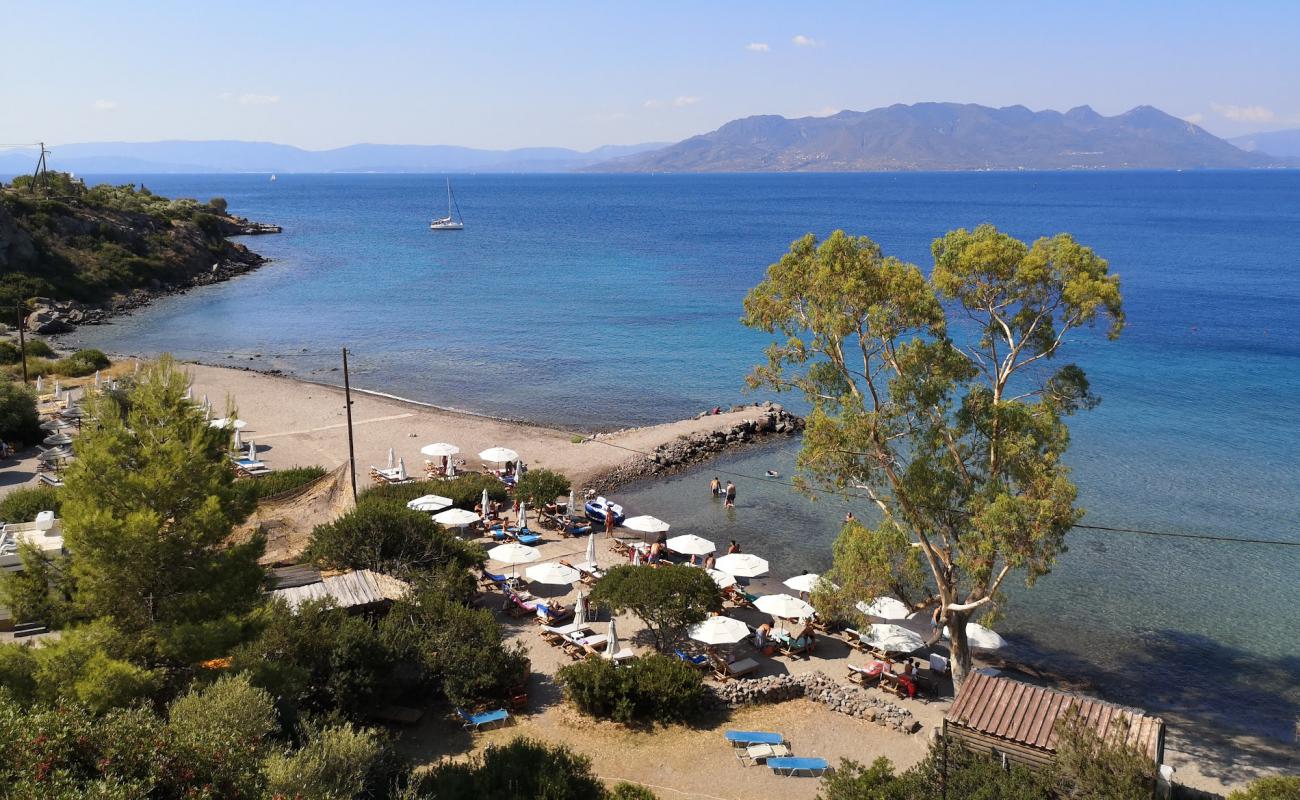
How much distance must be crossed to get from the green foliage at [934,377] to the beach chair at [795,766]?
9.75 feet

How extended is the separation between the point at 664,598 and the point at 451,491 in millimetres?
11443

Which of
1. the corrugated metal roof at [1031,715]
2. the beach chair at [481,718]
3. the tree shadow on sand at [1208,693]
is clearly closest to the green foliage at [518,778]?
A: the beach chair at [481,718]

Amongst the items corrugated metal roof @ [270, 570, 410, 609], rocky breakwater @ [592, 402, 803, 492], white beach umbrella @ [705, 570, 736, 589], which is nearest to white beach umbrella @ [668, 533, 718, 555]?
white beach umbrella @ [705, 570, 736, 589]

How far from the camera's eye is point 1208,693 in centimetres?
1934

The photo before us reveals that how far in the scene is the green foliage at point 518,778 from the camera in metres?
12.2

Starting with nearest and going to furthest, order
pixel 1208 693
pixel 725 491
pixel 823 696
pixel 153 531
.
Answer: pixel 153 531
pixel 823 696
pixel 1208 693
pixel 725 491

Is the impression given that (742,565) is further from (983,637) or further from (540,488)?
(540,488)

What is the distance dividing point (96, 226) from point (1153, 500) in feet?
270

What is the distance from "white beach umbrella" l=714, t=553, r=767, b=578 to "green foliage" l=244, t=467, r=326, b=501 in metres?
12.3

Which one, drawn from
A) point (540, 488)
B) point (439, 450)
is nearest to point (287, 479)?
point (439, 450)

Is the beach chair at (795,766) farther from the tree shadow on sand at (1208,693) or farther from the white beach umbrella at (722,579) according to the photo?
the white beach umbrella at (722,579)

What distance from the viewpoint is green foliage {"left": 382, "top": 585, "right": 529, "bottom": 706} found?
16.7 meters

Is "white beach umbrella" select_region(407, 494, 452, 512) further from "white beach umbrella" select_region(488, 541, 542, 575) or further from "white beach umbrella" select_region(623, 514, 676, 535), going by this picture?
"white beach umbrella" select_region(623, 514, 676, 535)

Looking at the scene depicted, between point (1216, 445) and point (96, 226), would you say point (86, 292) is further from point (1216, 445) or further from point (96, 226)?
point (1216, 445)
